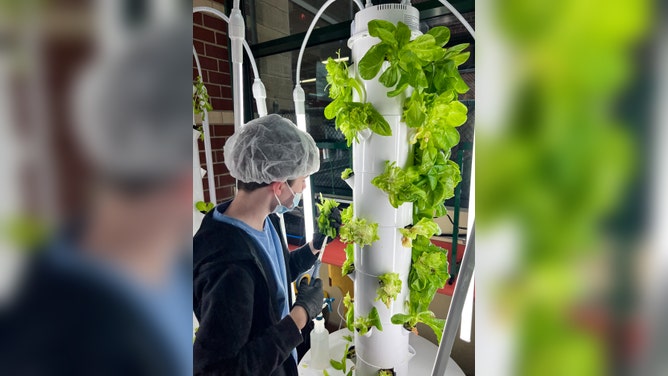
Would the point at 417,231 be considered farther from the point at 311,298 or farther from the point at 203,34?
the point at 203,34

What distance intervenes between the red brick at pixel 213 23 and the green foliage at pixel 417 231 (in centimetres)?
180

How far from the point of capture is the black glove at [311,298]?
1072mm

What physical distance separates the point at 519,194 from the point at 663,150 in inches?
2.7

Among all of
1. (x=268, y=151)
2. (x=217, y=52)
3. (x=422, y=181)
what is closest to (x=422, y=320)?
(x=422, y=181)

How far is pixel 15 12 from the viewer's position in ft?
0.47

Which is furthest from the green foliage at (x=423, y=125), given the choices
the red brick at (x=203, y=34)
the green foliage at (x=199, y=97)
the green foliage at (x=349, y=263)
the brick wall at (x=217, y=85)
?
the red brick at (x=203, y=34)

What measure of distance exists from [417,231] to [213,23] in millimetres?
1855

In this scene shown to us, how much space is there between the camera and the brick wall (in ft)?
6.27

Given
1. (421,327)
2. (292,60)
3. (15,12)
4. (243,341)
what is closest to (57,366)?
(15,12)

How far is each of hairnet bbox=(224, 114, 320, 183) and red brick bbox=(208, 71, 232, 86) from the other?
117 cm

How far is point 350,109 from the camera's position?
27.9 inches

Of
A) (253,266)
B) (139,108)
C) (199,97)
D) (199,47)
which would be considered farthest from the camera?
(199,47)

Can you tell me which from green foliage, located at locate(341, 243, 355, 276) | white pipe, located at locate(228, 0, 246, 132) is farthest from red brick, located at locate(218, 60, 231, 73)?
green foliage, located at locate(341, 243, 355, 276)

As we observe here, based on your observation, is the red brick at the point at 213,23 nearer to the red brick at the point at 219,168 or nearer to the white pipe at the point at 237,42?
the red brick at the point at 219,168
